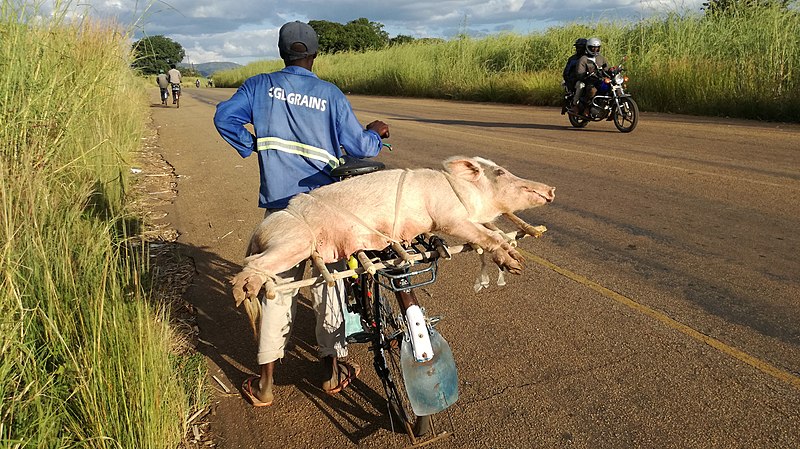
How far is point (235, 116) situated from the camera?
3.11m

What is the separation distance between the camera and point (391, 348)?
303 centimetres

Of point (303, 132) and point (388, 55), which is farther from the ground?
point (388, 55)

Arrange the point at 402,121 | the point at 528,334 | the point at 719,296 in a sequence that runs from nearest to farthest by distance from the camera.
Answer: the point at 528,334, the point at 719,296, the point at 402,121

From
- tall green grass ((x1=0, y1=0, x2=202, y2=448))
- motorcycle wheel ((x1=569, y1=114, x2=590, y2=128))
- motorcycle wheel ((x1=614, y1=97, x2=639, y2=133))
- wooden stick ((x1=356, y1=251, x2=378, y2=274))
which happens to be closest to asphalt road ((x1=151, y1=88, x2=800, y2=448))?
tall green grass ((x1=0, y1=0, x2=202, y2=448))

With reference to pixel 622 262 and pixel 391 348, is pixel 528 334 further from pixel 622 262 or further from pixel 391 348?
pixel 622 262

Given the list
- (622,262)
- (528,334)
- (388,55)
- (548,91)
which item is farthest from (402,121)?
(388,55)

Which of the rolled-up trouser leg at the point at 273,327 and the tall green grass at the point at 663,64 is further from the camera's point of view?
the tall green grass at the point at 663,64

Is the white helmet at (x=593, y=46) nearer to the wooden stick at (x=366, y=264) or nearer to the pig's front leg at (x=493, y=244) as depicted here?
the pig's front leg at (x=493, y=244)

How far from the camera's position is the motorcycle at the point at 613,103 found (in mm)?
12008

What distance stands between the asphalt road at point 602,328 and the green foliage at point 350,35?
193 feet

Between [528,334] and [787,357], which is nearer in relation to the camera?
[787,357]

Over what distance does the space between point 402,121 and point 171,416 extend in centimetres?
1370

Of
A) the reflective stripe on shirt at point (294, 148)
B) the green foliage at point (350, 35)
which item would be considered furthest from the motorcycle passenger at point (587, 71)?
the green foliage at point (350, 35)

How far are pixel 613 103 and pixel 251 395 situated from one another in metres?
10.9
